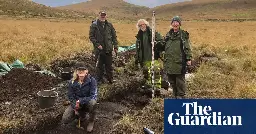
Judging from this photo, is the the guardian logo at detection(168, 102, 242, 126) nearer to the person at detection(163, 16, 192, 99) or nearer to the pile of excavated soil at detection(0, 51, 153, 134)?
the pile of excavated soil at detection(0, 51, 153, 134)

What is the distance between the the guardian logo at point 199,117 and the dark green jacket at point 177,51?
3.88 meters

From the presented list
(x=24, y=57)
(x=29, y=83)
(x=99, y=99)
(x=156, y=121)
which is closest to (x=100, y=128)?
(x=156, y=121)

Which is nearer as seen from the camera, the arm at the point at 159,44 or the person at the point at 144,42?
the arm at the point at 159,44

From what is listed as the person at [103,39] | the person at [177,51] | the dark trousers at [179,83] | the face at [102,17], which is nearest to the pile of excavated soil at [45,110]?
the person at [103,39]

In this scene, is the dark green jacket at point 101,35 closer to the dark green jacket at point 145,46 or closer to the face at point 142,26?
the dark green jacket at point 145,46

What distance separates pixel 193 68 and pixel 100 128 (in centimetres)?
707

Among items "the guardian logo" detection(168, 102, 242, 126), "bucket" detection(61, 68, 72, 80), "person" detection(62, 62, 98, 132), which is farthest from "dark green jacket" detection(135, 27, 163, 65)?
"the guardian logo" detection(168, 102, 242, 126)

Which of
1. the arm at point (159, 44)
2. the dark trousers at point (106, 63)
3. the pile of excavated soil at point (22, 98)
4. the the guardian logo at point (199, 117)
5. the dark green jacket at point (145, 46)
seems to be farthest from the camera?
the dark trousers at point (106, 63)

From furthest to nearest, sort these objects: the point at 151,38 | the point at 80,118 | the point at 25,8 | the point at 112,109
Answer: the point at 25,8
the point at 151,38
the point at 112,109
the point at 80,118

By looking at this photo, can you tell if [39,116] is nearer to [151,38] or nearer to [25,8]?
[151,38]

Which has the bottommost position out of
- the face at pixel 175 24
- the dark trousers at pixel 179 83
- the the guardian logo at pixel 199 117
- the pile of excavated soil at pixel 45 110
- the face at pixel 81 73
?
the pile of excavated soil at pixel 45 110

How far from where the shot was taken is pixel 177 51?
8.18m

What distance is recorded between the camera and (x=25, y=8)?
94.6 meters

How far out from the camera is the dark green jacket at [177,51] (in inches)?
320
